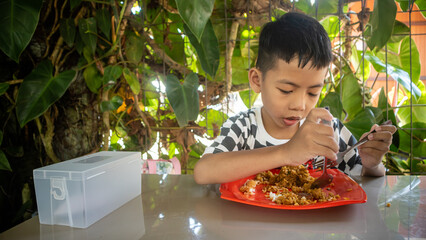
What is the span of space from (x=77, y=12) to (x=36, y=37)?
0.22 meters

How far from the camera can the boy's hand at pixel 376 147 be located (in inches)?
32.3

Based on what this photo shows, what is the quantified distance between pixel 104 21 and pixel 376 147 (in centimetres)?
119

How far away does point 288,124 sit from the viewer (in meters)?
0.93

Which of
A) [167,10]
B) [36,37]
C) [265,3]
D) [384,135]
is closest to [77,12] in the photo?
[36,37]

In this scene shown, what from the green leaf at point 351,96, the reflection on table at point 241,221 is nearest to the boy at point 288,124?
the reflection on table at point 241,221

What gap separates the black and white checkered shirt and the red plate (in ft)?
0.81

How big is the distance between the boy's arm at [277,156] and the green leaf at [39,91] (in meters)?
0.66

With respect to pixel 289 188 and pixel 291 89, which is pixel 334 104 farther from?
pixel 289 188

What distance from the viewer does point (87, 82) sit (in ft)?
4.46

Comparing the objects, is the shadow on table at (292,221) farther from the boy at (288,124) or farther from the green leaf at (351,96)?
the green leaf at (351,96)

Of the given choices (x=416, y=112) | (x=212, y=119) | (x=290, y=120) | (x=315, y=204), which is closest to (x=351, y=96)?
(x=416, y=112)

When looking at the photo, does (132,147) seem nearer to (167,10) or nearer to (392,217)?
(167,10)

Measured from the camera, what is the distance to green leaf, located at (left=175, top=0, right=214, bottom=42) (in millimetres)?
741

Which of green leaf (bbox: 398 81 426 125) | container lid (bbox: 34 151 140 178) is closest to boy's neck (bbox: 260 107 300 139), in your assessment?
container lid (bbox: 34 151 140 178)
